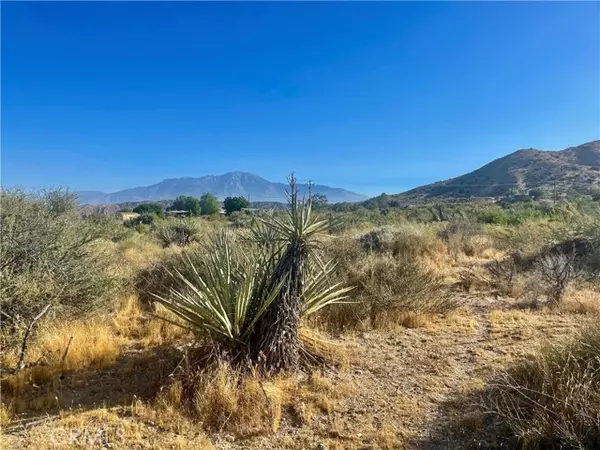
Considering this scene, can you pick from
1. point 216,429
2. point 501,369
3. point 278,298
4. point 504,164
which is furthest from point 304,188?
point 504,164

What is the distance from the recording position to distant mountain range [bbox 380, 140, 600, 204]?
53.4 m

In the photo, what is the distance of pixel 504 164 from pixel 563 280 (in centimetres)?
7217

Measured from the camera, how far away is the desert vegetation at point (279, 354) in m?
3.24

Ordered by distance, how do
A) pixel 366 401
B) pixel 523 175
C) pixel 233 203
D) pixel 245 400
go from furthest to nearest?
pixel 523 175 < pixel 233 203 < pixel 366 401 < pixel 245 400

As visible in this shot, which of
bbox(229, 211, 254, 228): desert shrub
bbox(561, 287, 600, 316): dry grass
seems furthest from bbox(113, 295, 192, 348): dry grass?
bbox(561, 287, 600, 316): dry grass

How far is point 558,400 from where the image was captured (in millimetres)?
2920

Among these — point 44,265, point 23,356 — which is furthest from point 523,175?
point 23,356

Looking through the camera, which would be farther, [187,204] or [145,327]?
[187,204]

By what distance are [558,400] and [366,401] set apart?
1.68 metres

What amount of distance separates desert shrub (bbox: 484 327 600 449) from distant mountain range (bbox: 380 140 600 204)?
52.5 meters

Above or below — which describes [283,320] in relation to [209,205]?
below

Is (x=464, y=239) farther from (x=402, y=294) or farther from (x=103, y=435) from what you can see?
(x=103, y=435)

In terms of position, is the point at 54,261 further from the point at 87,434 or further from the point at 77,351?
the point at 87,434

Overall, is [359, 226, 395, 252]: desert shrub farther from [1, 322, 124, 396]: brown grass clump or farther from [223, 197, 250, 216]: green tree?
[223, 197, 250, 216]: green tree
